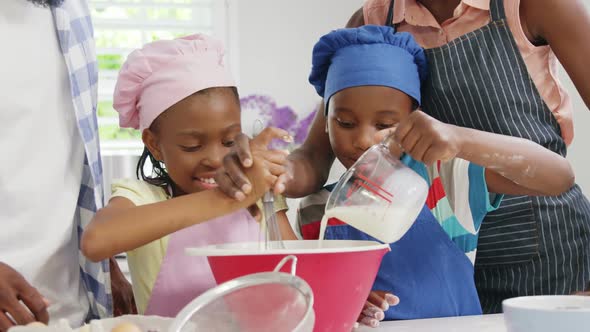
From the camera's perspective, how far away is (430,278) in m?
1.12

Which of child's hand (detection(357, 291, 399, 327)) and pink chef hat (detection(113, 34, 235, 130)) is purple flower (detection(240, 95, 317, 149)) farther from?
child's hand (detection(357, 291, 399, 327))

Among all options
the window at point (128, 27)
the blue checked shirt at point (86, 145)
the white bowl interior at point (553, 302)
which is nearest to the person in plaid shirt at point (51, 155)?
the blue checked shirt at point (86, 145)

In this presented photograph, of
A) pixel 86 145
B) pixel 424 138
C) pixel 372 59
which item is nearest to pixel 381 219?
pixel 424 138

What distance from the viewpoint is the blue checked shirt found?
120 cm

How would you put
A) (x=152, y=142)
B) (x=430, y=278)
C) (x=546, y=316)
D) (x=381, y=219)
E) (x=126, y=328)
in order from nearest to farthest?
(x=546, y=316) < (x=126, y=328) < (x=381, y=219) < (x=430, y=278) < (x=152, y=142)

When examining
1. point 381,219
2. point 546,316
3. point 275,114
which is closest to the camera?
point 546,316

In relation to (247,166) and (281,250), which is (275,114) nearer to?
(247,166)

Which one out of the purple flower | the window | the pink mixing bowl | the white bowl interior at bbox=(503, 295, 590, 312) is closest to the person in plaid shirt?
the pink mixing bowl

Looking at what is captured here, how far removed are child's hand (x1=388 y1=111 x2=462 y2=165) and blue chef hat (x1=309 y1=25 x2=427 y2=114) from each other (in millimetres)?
270

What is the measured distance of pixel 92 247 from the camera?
3.25 ft

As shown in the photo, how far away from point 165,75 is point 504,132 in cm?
65

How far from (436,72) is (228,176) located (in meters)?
0.55

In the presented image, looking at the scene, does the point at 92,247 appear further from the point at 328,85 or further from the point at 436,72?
the point at 436,72

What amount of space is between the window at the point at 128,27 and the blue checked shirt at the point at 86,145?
6.78 ft
